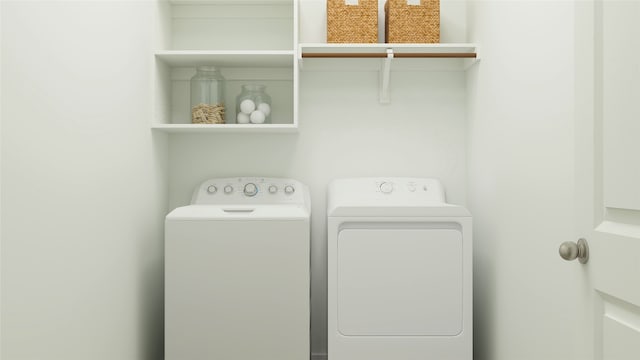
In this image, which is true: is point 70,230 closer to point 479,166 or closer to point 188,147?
point 188,147

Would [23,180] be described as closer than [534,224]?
Yes

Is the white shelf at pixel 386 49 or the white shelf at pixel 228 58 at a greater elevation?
the white shelf at pixel 386 49

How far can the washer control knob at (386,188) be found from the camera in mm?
2555

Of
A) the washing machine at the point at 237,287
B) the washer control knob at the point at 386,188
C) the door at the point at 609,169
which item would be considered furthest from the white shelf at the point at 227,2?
the door at the point at 609,169

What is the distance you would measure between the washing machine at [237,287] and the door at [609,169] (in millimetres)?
1151

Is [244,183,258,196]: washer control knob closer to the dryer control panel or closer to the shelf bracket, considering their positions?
the dryer control panel

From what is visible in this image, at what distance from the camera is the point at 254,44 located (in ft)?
8.64

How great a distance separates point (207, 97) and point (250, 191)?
0.49 m

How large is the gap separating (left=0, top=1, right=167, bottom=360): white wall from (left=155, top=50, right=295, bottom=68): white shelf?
145 mm

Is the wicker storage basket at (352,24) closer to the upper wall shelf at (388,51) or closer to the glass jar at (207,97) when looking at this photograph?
the upper wall shelf at (388,51)

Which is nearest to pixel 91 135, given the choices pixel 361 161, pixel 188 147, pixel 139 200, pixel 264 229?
pixel 139 200

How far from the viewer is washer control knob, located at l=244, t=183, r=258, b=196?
8.43 feet

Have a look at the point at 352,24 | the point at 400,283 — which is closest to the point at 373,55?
the point at 352,24

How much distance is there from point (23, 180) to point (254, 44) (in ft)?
4.89
